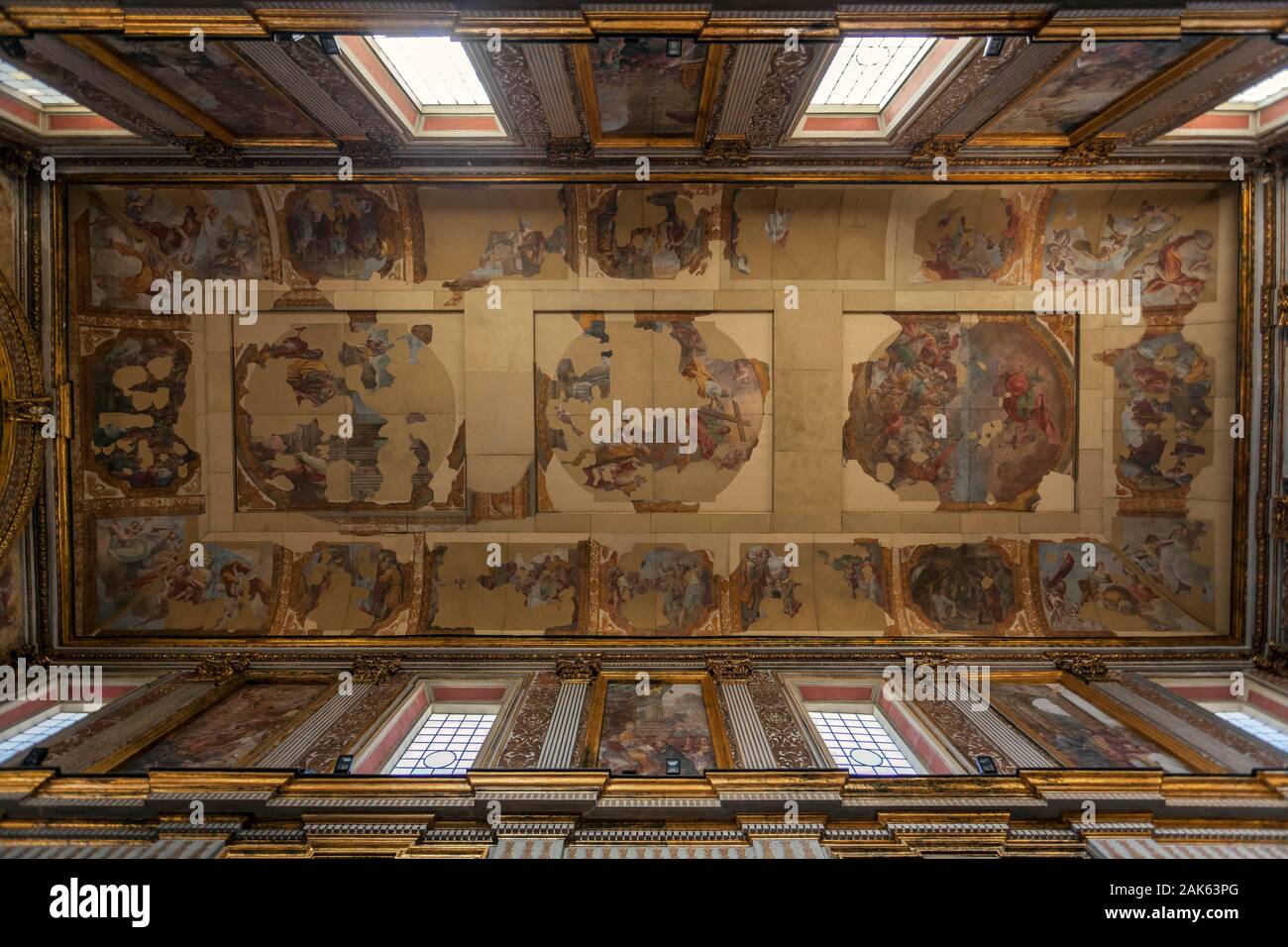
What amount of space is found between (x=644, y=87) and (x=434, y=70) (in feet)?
12.4

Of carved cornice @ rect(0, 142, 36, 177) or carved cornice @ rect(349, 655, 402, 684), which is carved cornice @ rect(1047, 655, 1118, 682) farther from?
carved cornice @ rect(0, 142, 36, 177)

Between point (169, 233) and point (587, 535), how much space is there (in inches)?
404

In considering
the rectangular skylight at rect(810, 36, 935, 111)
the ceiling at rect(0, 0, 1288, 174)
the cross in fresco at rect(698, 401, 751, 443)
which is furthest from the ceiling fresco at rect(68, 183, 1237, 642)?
the rectangular skylight at rect(810, 36, 935, 111)

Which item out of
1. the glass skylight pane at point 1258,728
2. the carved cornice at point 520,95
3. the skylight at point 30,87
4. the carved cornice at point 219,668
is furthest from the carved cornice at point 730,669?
the skylight at point 30,87

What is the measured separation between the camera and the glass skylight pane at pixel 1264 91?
950 centimetres

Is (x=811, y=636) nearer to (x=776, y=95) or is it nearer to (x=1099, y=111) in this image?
(x=776, y=95)

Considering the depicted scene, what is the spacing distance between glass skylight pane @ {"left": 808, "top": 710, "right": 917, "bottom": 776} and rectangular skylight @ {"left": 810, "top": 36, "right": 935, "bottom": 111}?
35.4 ft

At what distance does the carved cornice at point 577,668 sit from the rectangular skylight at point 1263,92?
48.4 feet

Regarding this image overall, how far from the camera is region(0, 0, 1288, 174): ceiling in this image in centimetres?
643

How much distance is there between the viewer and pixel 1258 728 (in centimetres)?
994

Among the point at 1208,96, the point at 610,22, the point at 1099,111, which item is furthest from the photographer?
the point at 1099,111

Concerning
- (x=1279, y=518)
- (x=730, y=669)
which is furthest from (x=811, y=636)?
(x=1279, y=518)

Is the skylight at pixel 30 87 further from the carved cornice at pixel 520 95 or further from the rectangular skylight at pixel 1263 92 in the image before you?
the rectangular skylight at pixel 1263 92

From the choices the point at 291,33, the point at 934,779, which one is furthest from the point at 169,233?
the point at 934,779
